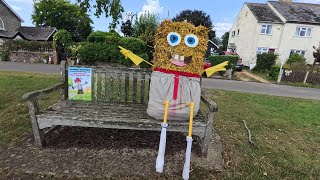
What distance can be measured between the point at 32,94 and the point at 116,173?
58.8 inches

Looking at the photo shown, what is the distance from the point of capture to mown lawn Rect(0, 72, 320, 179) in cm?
330

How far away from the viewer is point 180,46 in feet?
11.0

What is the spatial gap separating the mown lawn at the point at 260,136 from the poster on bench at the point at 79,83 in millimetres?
981

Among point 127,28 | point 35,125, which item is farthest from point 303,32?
point 35,125

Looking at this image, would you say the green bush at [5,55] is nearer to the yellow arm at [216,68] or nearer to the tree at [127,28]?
the tree at [127,28]

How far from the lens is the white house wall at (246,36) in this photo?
85.5 feet

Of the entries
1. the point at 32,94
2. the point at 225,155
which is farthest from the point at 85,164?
the point at 225,155

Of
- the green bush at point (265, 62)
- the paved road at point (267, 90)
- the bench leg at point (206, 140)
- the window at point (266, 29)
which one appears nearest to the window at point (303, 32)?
the window at point (266, 29)

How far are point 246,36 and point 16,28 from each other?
3049 cm

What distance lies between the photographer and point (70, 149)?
3.38 meters

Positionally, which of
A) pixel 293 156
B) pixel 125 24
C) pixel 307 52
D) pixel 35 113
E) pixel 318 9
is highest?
pixel 318 9

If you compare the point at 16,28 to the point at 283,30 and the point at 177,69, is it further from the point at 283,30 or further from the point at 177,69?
the point at 177,69

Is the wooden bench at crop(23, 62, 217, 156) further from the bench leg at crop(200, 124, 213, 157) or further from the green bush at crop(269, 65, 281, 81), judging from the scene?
the green bush at crop(269, 65, 281, 81)

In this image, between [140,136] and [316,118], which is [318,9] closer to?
[316,118]
